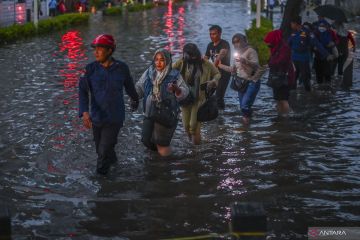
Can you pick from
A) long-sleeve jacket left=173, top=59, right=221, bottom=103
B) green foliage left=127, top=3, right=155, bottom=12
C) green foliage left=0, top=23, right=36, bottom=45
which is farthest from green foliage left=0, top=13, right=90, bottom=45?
long-sleeve jacket left=173, top=59, right=221, bottom=103

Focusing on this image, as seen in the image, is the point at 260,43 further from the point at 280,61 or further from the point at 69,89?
the point at 280,61

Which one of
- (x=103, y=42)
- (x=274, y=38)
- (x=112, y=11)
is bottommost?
(x=112, y=11)

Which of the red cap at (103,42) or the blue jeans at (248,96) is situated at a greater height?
the red cap at (103,42)

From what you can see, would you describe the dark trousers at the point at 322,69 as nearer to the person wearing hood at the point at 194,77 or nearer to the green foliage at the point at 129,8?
the person wearing hood at the point at 194,77

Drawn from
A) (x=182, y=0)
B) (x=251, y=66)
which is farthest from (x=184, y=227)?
(x=182, y=0)

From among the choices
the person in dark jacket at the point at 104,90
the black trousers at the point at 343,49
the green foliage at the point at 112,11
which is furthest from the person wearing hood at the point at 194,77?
the green foliage at the point at 112,11

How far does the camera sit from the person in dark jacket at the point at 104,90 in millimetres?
7547

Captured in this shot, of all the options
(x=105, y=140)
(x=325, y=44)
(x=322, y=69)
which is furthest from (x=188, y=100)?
(x=322, y=69)

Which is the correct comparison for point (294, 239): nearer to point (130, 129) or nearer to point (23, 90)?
point (130, 129)

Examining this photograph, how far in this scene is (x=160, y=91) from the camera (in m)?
8.23

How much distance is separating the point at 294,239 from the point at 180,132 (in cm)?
468

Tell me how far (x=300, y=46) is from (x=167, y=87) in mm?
5715

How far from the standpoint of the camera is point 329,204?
7.06m

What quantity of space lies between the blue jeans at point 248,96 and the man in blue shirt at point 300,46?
280 centimetres
